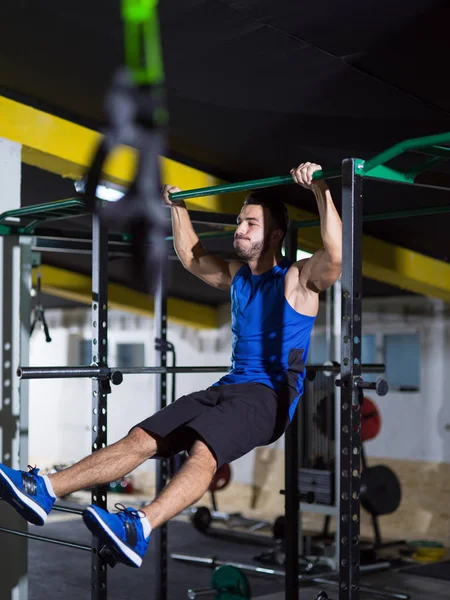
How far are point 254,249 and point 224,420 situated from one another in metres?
0.70

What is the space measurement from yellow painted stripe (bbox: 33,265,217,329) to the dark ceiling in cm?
375

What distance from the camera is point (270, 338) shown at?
3.15 m

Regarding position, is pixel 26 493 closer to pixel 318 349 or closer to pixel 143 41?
pixel 143 41

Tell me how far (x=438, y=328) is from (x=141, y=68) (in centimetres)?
415

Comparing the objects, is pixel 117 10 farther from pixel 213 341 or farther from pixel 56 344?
pixel 56 344

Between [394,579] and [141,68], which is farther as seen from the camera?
[394,579]

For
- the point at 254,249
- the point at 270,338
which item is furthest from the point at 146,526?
the point at 254,249

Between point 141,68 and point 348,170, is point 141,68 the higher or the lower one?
the higher one

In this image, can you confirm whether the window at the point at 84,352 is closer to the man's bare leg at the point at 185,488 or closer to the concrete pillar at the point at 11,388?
the concrete pillar at the point at 11,388

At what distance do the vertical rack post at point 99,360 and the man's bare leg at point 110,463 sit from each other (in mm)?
420

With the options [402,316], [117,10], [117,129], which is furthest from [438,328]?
[117,10]

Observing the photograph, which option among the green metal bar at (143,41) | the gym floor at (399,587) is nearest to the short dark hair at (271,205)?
the green metal bar at (143,41)

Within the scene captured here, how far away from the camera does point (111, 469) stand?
9.53 feet

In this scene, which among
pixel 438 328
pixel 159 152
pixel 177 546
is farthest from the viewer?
pixel 438 328
